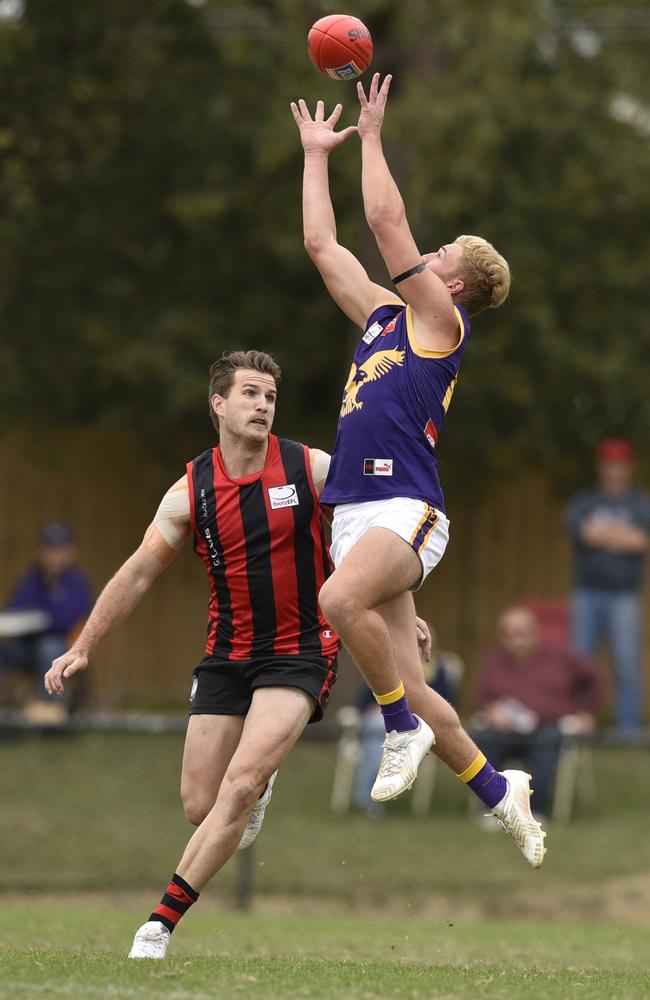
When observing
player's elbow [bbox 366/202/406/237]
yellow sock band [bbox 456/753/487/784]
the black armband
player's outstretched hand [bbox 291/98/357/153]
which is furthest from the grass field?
player's outstretched hand [bbox 291/98/357/153]

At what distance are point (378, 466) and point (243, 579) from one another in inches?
32.5

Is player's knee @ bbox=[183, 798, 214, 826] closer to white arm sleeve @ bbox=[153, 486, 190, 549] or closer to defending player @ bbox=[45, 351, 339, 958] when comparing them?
defending player @ bbox=[45, 351, 339, 958]

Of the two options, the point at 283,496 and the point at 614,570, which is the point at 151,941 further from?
the point at 614,570

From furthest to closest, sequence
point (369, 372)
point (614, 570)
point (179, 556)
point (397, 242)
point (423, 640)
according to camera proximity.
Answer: point (179, 556), point (614, 570), point (423, 640), point (369, 372), point (397, 242)

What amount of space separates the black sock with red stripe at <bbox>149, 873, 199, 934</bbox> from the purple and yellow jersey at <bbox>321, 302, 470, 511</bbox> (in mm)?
1738

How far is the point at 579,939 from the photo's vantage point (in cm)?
977

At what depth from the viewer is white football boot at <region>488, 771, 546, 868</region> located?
723 cm

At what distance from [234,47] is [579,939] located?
10.3 metres

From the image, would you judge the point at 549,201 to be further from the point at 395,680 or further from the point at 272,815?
the point at 395,680

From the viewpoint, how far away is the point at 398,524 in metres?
6.75

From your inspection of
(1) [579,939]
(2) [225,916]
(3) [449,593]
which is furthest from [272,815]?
(3) [449,593]

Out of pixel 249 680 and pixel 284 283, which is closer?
pixel 249 680

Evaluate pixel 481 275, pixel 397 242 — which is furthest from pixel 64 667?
pixel 481 275

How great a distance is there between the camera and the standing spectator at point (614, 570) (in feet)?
46.5
